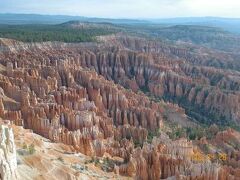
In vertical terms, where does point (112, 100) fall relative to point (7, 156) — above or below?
below

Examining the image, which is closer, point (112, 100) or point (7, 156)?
point (7, 156)

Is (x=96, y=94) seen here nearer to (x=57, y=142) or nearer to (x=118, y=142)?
(x=118, y=142)

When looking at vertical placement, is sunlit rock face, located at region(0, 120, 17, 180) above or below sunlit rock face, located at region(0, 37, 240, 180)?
above

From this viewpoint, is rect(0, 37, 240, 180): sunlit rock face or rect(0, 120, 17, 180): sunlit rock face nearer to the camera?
rect(0, 120, 17, 180): sunlit rock face

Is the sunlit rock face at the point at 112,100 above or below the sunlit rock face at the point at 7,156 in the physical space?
below

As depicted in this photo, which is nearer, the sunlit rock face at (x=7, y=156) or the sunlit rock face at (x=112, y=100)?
the sunlit rock face at (x=7, y=156)
